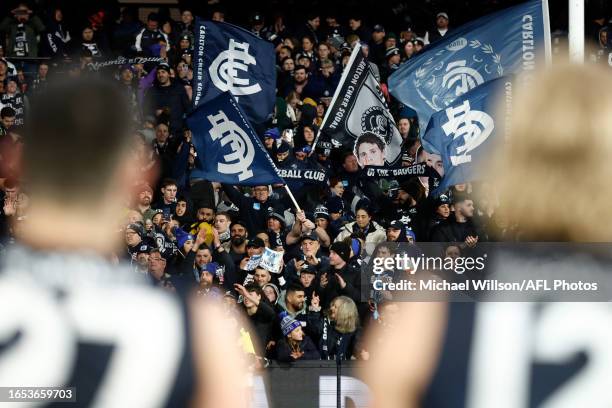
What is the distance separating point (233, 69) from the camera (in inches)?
609

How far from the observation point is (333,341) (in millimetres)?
10609

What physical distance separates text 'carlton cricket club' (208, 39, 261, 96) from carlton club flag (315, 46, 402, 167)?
0.93 meters

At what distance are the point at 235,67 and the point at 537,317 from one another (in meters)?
12.5

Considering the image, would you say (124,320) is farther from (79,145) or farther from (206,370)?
(79,145)

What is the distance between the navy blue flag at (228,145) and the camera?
13617 mm

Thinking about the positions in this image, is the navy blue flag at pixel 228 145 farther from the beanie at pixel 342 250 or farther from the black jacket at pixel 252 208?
the beanie at pixel 342 250

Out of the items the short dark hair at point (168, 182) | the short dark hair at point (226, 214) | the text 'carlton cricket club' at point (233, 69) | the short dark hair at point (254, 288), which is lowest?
the short dark hair at point (254, 288)

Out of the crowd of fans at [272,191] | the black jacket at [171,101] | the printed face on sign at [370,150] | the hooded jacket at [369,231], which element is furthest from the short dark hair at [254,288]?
the black jacket at [171,101]

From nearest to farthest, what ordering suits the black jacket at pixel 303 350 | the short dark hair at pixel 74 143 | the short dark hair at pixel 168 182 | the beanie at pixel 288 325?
the short dark hair at pixel 74 143 < the black jacket at pixel 303 350 < the beanie at pixel 288 325 < the short dark hair at pixel 168 182

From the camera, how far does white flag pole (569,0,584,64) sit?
39.8 ft

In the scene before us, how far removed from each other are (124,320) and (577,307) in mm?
1036

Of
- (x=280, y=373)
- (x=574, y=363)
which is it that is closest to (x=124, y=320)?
(x=574, y=363)

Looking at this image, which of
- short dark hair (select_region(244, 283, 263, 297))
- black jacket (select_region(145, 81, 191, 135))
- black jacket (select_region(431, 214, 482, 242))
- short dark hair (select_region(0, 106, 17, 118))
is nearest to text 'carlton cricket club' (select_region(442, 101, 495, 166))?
black jacket (select_region(431, 214, 482, 242))

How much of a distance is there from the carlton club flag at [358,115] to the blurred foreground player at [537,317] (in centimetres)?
1232
